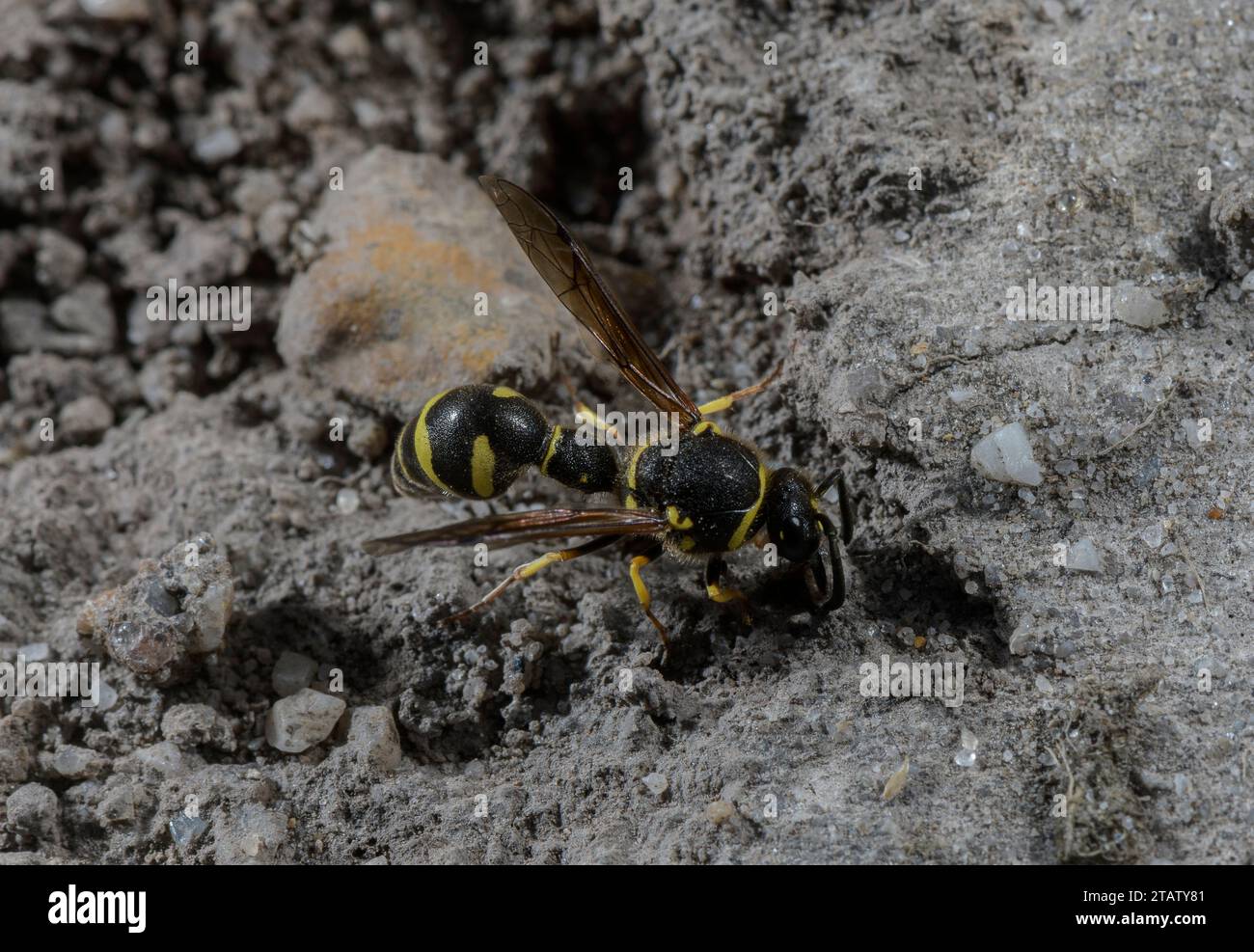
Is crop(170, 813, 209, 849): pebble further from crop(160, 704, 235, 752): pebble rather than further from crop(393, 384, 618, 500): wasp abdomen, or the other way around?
crop(393, 384, 618, 500): wasp abdomen

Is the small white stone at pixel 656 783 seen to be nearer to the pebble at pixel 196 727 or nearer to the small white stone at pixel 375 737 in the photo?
the small white stone at pixel 375 737

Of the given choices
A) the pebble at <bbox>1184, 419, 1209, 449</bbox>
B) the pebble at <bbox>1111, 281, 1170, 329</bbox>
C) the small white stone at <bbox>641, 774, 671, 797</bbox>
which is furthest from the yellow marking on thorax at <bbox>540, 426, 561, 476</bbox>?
the pebble at <bbox>1184, 419, 1209, 449</bbox>

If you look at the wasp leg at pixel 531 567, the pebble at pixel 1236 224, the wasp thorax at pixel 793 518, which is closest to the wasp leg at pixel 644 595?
the wasp leg at pixel 531 567

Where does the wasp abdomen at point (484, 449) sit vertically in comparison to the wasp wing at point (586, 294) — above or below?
below

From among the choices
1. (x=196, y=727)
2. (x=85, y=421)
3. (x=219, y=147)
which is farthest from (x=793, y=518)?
(x=219, y=147)

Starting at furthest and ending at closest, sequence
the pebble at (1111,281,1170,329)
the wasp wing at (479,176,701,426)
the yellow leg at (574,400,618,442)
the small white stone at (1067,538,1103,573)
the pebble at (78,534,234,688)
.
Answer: the yellow leg at (574,400,618,442)
the wasp wing at (479,176,701,426)
the pebble at (1111,281,1170,329)
the pebble at (78,534,234,688)
the small white stone at (1067,538,1103,573)

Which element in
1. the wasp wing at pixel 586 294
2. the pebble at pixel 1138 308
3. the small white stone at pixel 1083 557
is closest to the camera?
the small white stone at pixel 1083 557
